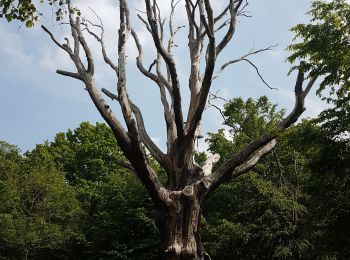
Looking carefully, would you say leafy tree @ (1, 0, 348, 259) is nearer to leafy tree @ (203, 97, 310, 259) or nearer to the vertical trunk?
the vertical trunk

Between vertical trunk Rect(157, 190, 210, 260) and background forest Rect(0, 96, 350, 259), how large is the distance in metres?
5.29

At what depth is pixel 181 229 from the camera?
19.7ft

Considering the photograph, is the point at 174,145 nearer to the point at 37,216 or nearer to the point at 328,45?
the point at 328,45

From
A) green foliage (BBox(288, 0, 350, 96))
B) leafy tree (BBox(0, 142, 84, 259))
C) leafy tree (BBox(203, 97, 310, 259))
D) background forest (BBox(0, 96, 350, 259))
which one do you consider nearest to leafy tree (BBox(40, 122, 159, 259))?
background forest (BBox(0, 96, 350, 259))

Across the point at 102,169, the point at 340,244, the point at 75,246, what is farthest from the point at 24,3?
the point at 102,169

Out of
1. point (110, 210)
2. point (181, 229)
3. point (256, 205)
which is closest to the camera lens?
point (181, 229)

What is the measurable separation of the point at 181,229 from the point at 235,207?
14.1 meters

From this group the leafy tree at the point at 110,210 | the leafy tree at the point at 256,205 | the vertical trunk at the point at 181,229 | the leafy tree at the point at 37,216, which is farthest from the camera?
the leafy tree at the point at 37,216

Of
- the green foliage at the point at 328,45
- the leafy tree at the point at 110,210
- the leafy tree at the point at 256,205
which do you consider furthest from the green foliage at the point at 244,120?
the green foliage at the point at 328,45

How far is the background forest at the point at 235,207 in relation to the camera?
11.0 m

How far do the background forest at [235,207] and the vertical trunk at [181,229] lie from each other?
5292mm

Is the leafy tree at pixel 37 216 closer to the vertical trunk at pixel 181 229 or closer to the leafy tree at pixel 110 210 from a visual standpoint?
the leafy tree at pixel 110 210

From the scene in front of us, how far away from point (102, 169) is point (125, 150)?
97.9 feet

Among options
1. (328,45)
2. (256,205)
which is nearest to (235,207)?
(256,205)
